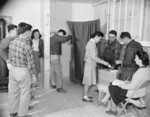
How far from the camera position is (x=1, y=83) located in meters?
3.74

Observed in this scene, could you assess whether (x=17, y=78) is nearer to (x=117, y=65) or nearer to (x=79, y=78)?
(x=117, y=65)

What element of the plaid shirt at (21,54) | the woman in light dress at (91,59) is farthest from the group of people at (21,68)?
the woman in light dress at (91,59)

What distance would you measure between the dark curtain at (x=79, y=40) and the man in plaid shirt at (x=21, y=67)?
77.7 inches

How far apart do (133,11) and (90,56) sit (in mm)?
1044

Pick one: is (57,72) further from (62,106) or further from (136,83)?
(136,83)

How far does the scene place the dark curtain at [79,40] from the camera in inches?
164

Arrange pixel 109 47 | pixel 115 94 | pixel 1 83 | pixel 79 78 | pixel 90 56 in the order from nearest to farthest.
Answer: pixel 115 94 → pixel 90 56 → pixel 109 47 → pixel 1 83 → pixel 79 78

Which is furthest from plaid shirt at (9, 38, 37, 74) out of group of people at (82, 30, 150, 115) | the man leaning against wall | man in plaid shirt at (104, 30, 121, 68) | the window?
the window

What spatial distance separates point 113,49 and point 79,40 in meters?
1.04

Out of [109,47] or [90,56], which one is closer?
[90,56]

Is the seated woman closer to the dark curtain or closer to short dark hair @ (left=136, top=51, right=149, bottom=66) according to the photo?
short dark hair @ (left=136, top=51, right=149, bottom=66)

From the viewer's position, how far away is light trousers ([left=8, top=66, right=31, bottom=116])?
7.48 ft

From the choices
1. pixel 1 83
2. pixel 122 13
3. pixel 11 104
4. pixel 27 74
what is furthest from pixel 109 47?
pixel 1 83

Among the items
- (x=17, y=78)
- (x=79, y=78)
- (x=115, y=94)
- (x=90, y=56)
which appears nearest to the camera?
(x=17, y=78)
